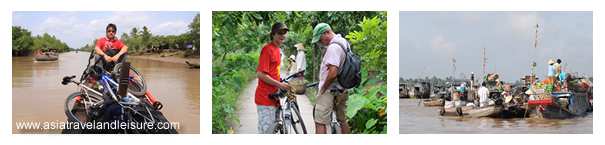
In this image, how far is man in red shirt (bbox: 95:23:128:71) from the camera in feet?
37.9

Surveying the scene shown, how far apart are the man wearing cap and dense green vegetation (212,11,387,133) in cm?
7

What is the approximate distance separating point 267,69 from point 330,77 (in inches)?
29.1

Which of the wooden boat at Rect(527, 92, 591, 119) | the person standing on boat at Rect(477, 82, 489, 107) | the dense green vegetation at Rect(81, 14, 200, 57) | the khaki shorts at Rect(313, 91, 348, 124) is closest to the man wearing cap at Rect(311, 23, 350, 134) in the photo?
the khaki shorts at Rect(313, 91, 348, 124)

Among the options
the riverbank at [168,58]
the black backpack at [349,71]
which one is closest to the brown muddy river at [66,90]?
the riverbank at [168,58]

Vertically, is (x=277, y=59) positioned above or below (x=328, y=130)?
above

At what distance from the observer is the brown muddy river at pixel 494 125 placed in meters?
11.8

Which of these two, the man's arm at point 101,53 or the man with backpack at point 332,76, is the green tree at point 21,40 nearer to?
the man's arm at point 101,53

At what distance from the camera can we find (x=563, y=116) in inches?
470

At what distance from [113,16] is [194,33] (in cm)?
98

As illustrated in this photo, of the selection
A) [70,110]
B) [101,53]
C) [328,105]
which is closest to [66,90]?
[70,110]

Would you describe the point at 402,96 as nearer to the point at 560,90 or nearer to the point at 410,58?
the point at 410,58

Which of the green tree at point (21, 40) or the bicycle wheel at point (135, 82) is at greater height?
the green tree at point (21, 40)
